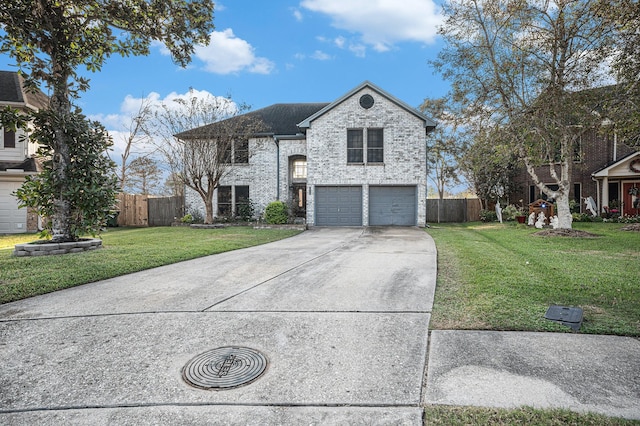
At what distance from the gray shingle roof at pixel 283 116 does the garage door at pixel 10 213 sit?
10735 millimetres

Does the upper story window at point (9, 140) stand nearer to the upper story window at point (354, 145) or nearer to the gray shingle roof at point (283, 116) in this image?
the gray shingle roof at point (283, 116)

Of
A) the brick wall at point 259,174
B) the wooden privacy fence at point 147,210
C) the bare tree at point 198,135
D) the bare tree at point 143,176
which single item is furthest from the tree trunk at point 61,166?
the bare tree at point 143,176

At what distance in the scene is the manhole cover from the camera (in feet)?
9.18

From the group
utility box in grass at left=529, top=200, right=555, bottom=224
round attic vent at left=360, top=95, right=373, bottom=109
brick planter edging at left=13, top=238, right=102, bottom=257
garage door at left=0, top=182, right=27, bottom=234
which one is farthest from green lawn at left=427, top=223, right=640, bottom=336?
garage door at left=0, top=182, right=27, bottom=234

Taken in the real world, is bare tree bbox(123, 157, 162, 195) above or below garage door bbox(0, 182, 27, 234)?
above

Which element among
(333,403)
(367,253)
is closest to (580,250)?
(367,253)

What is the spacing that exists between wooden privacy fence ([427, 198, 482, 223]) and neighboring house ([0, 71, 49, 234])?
22.0 m

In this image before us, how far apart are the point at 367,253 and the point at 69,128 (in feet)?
27.7

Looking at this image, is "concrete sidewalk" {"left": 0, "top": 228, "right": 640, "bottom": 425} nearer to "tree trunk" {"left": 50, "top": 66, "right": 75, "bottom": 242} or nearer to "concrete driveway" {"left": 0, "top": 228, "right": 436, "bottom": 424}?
"concrete driveway" {"left": 0, "top": 228, "right": 436, "bottom": 424}

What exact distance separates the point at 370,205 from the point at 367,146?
9.86ft

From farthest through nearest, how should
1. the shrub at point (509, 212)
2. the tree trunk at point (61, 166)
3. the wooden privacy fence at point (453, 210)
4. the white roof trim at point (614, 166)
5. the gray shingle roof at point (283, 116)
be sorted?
the wooden privacy fence at point (453, 210)
the shrub at point (509, 212)
the gray shingle roof at point (283, 116)
the white roof trim at point (614, 166)
the tree trunk at point (61, 166)

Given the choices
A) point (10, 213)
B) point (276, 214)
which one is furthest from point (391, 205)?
point (10, 213)

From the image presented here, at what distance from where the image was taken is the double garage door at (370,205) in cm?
1827

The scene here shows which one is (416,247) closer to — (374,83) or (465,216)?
(374,83)
